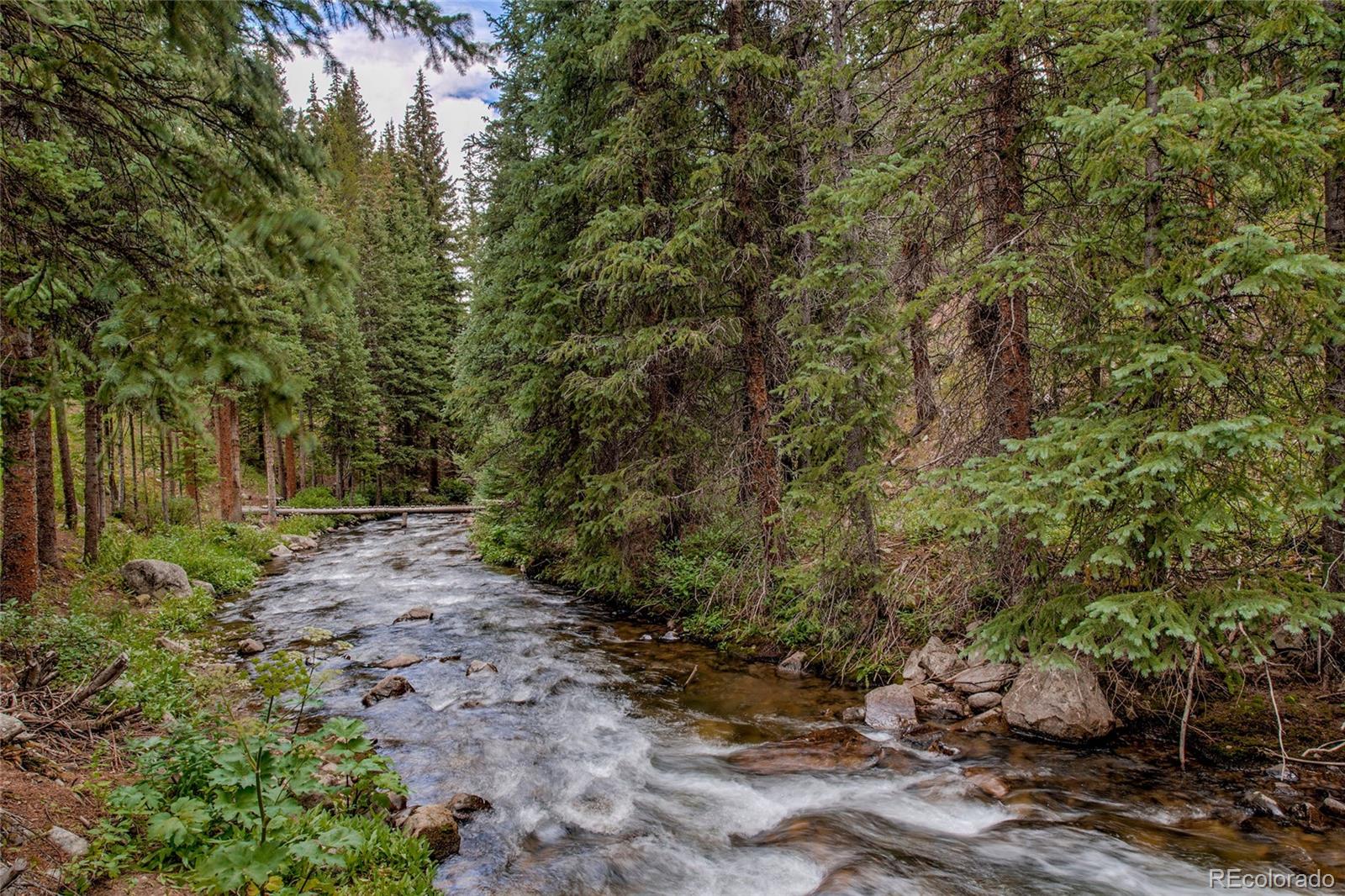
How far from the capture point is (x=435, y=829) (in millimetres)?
5117

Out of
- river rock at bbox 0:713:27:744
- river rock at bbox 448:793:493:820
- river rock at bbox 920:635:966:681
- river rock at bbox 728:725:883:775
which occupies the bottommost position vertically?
river rock at bbox 728:725:883:775

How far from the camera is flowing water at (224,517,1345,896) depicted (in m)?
4.88

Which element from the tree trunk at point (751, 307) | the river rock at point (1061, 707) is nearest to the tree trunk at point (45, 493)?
the tree trunk at point (751, 307)

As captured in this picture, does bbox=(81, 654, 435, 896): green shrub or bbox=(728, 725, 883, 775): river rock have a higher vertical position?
bbox=(81, 654, 435, 896): green shrub

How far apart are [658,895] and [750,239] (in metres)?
8.86

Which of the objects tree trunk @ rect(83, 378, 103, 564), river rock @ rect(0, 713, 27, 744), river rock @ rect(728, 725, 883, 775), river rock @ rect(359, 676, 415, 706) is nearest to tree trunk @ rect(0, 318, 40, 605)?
tree trunk @ rect(83, 378, 103, 564)

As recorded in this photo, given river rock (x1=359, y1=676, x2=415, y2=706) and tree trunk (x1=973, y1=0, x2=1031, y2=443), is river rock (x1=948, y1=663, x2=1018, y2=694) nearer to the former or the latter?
tree trunk (x1=973, y1=0, x2=1031, y2=443)

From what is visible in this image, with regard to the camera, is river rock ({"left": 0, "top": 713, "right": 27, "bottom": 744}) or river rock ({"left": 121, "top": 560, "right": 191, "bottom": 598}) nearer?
river rock ({"left": 0, "top": 713, "right": 27, "bottom": 744})

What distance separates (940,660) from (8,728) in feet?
28.1

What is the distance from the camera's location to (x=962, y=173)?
7266mm

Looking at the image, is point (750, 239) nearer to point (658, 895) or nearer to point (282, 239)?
point (282, 239)

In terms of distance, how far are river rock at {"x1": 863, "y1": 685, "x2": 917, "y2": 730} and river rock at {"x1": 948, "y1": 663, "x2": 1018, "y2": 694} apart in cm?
59

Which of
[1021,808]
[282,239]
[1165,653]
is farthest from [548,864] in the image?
[1165,653]

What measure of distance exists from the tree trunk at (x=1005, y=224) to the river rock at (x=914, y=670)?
2.85 metres
